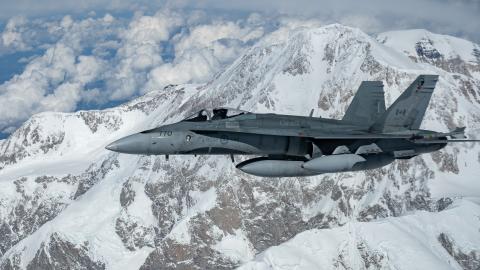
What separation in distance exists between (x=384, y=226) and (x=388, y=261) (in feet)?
34.3

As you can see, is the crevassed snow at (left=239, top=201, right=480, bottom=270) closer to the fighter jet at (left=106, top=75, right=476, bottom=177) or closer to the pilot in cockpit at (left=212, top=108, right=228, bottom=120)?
the fighter jet at (left=106, top=75, right=476, bottom=177)

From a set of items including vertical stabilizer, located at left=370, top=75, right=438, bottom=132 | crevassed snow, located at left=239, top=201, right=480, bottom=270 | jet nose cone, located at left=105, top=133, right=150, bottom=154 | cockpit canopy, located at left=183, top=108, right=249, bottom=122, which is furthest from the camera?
crevassed snow, located at left=239, top=201, right=480, bottom=270

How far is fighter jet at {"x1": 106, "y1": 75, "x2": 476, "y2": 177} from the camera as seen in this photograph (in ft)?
135

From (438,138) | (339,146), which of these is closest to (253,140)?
(339,146)

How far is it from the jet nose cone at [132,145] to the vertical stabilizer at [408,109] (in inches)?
652

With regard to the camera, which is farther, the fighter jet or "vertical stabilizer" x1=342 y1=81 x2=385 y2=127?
"vertical stabilizer" x1=342 y1=81 x2=385 y2=127

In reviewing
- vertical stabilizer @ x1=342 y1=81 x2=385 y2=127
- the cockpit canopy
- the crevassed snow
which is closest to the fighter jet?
the cockpit canopy

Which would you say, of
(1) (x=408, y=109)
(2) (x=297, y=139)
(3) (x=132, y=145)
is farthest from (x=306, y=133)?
(3) (x=132, y=145)

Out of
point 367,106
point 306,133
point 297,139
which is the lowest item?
point 367,106

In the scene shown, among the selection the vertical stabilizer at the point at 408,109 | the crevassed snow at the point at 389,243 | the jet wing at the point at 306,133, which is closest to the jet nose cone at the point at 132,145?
the jet wing at the point at 306,133

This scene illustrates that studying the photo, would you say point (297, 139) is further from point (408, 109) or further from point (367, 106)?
point (367, 106)

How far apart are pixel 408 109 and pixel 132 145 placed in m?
19.7

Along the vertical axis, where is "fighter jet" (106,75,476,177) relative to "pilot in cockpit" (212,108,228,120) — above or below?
below

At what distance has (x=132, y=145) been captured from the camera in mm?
39156
